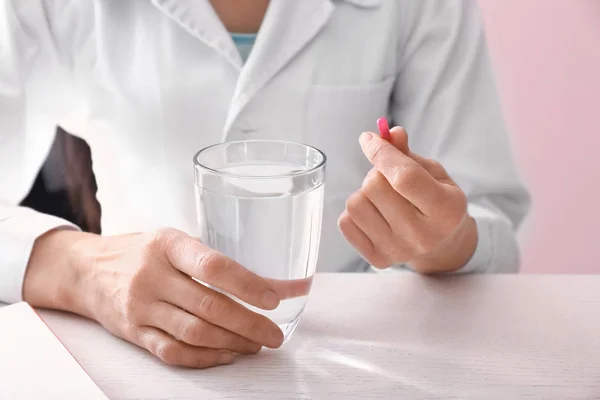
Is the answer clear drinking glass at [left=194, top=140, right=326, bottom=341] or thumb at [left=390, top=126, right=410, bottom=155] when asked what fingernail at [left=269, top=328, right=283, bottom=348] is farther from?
thumb at [left=390, top=126, right=410, bottom=155]

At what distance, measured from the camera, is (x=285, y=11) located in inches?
34.7

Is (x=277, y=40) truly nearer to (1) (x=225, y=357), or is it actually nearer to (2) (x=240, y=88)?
(2) (x=240, y=88)

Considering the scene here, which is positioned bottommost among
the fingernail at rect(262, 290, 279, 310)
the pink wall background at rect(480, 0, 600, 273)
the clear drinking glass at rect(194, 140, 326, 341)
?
the pink wall background at rect(480, 0, 600, 273)

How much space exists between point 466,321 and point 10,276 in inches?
16.5

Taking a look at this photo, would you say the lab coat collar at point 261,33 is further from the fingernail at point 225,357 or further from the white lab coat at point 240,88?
the fingernail at point 225,357

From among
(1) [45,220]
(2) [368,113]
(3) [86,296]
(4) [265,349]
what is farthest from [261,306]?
(2) [368,113]

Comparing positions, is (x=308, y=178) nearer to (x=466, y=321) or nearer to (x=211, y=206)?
(x=211, y=206)

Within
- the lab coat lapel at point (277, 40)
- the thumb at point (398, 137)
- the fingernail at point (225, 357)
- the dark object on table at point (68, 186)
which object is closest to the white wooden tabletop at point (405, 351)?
the fingernail at point (225, 357)

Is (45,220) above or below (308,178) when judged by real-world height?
below

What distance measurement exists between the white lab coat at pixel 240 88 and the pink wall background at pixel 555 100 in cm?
77

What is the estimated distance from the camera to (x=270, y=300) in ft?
1.69

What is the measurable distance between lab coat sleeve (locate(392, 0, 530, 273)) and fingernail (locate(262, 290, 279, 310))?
438 mm

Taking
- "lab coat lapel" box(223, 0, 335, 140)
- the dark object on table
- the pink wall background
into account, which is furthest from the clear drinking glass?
the pink wall background

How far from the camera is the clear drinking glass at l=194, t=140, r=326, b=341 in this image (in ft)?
1.63
